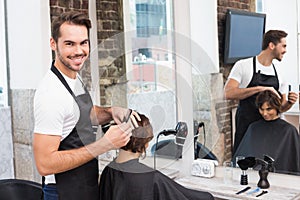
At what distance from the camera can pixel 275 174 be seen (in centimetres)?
204

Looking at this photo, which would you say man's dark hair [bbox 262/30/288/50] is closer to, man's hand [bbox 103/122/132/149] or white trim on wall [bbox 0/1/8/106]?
man's hand [bbox 103/122/132/149]

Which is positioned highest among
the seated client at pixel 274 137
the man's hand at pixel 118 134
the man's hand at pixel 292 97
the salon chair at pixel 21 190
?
the man's hand at pixel 292 97

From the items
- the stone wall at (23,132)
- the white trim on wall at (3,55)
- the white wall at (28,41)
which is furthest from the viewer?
the white trim on wall at (3,55)

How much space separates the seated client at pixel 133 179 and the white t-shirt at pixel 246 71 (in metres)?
0.64

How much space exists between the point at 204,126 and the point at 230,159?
33 cm

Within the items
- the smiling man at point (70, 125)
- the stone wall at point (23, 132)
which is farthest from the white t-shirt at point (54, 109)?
the stone wall at point (23, 132)

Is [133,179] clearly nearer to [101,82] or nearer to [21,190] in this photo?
Answer: [101,82]

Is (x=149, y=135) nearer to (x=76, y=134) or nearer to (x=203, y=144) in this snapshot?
(x=76, y=134)

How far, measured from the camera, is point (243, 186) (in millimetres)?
2039

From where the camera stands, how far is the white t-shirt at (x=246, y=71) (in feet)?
6.49

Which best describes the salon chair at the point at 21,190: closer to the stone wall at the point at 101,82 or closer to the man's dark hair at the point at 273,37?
the stone wall at the point at 101,82

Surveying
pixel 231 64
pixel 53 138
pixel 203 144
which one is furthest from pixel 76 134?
pixel 231 64

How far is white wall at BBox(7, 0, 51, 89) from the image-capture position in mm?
2463

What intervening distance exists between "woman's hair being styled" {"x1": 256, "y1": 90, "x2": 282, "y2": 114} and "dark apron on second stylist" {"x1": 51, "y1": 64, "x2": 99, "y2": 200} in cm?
89
